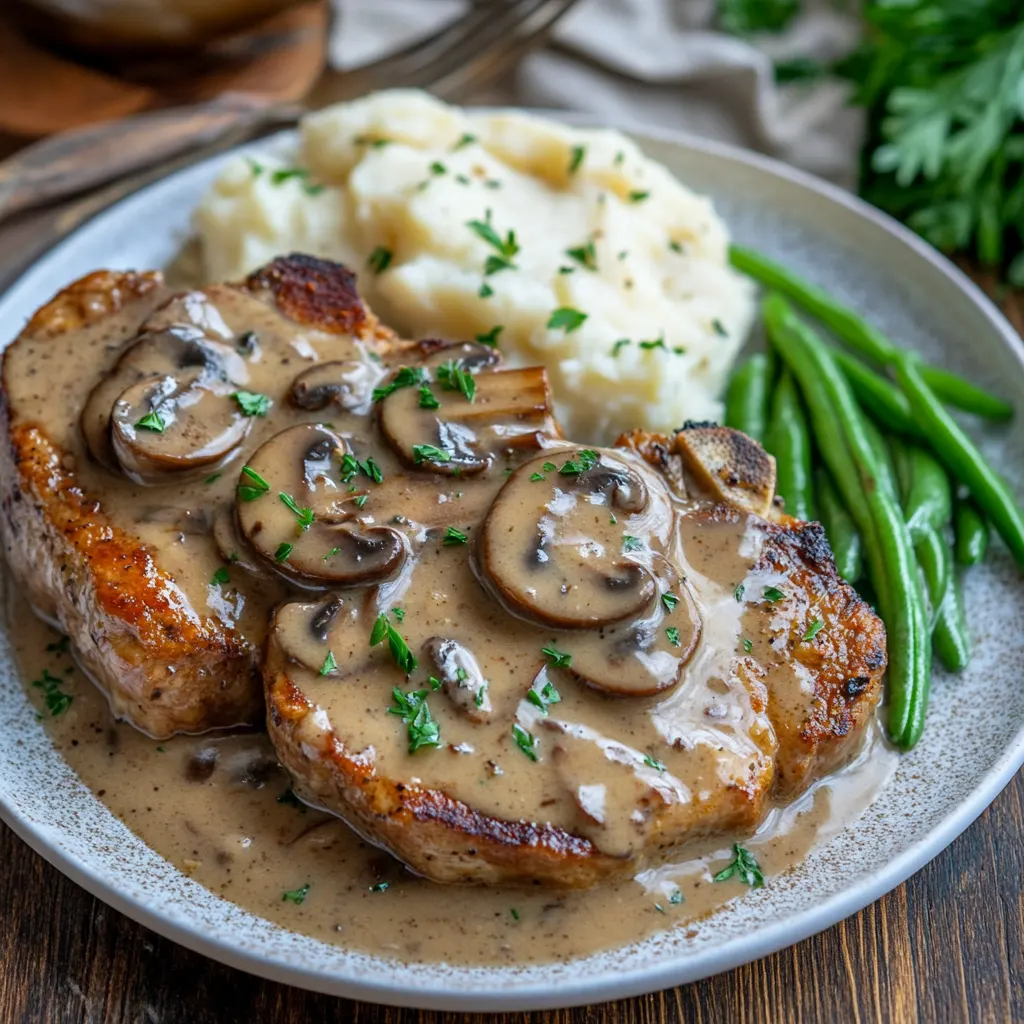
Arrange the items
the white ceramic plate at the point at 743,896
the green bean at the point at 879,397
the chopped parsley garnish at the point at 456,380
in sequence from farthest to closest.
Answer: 1. the green bean at the point at 879,397
2. the chopped parsley garnish at the point at 456,380
3. the white ceramic plate at the point at 743,896

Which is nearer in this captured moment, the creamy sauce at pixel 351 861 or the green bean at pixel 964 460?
the creamy sauce at pixel 351 861

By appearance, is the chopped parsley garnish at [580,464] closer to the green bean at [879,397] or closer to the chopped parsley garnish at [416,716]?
the chopped parsley garnish at [416,716]

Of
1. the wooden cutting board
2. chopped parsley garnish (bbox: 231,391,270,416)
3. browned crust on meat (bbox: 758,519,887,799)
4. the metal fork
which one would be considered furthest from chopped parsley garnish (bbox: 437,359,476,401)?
the wooden cutting board

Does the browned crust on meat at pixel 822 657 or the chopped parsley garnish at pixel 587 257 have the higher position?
the chopped parsley garnish at pixel 587 257

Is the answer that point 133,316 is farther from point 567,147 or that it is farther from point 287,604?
point 567,147

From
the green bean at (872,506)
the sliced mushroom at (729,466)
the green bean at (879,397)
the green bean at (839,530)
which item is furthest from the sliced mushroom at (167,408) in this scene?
the green bean at (879,397)

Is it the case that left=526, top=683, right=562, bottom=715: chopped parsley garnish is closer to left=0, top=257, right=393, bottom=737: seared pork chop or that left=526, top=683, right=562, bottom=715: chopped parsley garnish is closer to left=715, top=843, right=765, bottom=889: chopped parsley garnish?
left=715, top=843, right=765, bottom=889: chopped parsley garnish
